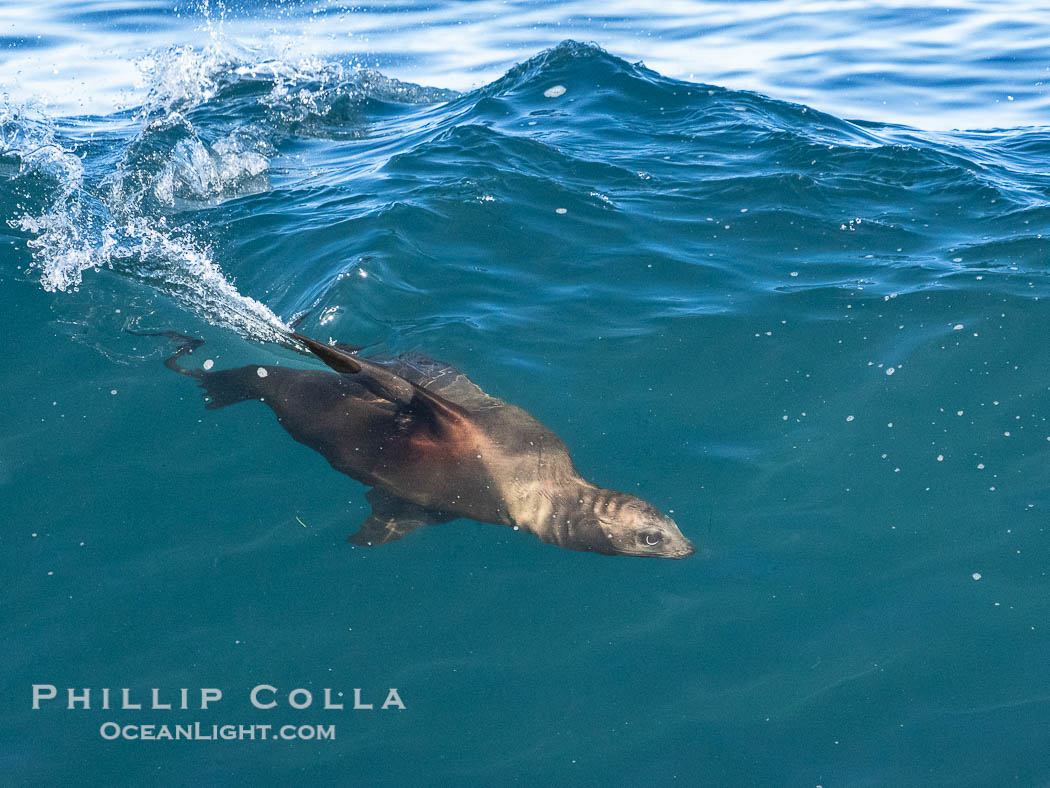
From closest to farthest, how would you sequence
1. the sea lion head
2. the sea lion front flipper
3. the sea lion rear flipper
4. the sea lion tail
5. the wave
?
the sea lion head
the sea lion front flipper
the sea lion rear flipper
the sea lion tail
the wave

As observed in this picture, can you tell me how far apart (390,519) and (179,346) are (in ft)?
7.49

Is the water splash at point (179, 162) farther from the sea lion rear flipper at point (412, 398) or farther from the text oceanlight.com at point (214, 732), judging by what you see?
the text oceanlight.com at point (214, 732)

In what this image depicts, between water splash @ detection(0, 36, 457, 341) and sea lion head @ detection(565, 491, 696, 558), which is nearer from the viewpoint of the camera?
sea lion head @ detection(565, 491, 696, 558)

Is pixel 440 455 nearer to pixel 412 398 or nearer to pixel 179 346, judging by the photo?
pixel 412 398

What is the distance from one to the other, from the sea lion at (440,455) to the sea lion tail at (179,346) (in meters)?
0.03

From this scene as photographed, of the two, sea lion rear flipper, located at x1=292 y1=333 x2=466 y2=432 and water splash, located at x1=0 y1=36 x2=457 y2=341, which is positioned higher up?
water splash, located at x1=0 y1=36 x2=457 y2=341

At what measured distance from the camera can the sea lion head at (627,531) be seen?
16.9 ft

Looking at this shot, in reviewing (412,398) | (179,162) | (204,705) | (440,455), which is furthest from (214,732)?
(179,162)

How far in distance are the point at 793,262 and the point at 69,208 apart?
19.8ft

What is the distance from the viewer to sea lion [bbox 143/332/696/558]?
5289 millimetres

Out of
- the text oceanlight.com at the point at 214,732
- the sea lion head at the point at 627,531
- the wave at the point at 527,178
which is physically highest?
the wave at the point at 527,178

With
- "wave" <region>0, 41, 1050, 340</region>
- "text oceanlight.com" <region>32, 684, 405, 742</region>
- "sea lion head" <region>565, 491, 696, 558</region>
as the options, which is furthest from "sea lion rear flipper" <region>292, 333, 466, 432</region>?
"text oceanlight.com" <region>32, 684, 405, 742</region>

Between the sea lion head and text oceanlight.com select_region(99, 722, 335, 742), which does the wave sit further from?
text oceanlight.com select_region(99, 722, 335, 742)

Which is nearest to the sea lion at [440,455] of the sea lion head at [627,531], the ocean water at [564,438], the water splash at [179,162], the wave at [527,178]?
the sea lion head at [627,531]
